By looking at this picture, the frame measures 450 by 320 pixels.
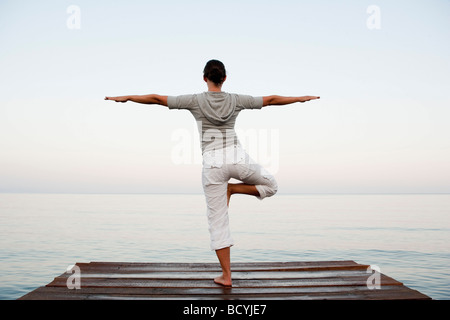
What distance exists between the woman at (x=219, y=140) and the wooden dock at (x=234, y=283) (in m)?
0.46

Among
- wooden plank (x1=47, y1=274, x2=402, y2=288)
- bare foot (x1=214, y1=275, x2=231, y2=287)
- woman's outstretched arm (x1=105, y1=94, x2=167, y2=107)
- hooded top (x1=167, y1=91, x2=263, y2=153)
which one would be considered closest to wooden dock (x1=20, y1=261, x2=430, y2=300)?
wooden plank (x1=47, y1=274, x2=402, y2=288)

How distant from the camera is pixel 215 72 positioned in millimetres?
4566

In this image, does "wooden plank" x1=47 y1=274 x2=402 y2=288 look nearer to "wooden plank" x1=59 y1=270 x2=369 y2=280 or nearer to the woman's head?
"wooden plank" x1=59 y1=270 x2=369 y2=280

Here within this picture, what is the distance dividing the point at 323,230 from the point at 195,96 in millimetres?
19061

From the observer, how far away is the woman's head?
4.57m

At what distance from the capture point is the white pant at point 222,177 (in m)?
4.51

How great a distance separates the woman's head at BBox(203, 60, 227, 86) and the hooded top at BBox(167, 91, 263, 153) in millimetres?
138

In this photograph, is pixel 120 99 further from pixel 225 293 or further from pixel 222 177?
pixel 225 293

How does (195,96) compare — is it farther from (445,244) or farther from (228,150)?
(445,244)

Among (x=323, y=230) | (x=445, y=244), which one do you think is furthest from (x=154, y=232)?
(x=445, y=244)

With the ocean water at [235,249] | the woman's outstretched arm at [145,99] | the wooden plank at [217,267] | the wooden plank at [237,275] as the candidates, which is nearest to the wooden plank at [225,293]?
the wooden plank at [237,275]

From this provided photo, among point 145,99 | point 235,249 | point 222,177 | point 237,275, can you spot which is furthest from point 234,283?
point 235,249

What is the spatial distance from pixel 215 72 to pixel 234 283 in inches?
91.6
